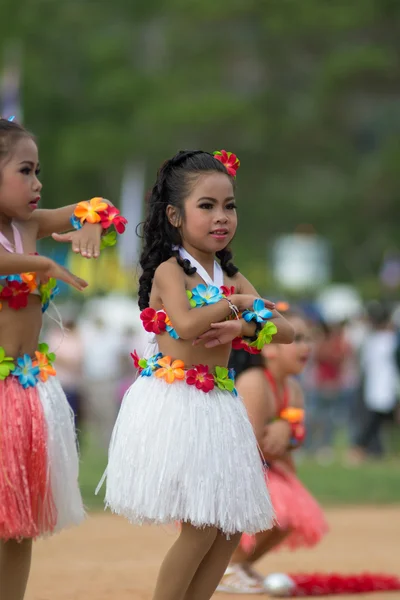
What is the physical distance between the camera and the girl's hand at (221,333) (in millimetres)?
4168

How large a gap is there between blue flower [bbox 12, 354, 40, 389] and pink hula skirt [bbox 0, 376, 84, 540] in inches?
0.7

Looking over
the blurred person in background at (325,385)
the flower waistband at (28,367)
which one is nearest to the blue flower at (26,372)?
the flower waistband at (28,367)

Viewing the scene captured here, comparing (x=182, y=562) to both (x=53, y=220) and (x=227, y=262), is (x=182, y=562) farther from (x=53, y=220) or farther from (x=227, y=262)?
(x=53, y=220)

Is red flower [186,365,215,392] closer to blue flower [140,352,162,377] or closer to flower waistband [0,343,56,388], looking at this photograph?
blue flower [140,352,162,377]

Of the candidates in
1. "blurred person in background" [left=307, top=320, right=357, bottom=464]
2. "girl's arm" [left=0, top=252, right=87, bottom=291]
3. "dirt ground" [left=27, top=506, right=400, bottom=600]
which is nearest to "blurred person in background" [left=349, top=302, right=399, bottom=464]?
"blurred person in background" [left=307, top=320, right=357, bottom=464]

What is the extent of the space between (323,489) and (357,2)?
29.1 metres

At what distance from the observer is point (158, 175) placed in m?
4.45

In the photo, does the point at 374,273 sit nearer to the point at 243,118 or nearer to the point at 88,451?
the point at 243,118

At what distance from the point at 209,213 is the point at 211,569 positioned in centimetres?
124

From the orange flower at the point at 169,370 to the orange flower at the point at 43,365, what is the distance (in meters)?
0.47

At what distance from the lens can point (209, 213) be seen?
428 centimetres

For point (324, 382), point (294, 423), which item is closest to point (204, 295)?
point (294, 423)

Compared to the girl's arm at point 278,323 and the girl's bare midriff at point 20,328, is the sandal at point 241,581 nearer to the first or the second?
the girl's arm at point 278,323

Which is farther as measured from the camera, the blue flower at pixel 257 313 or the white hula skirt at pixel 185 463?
the blue flower at pixel 257 313
